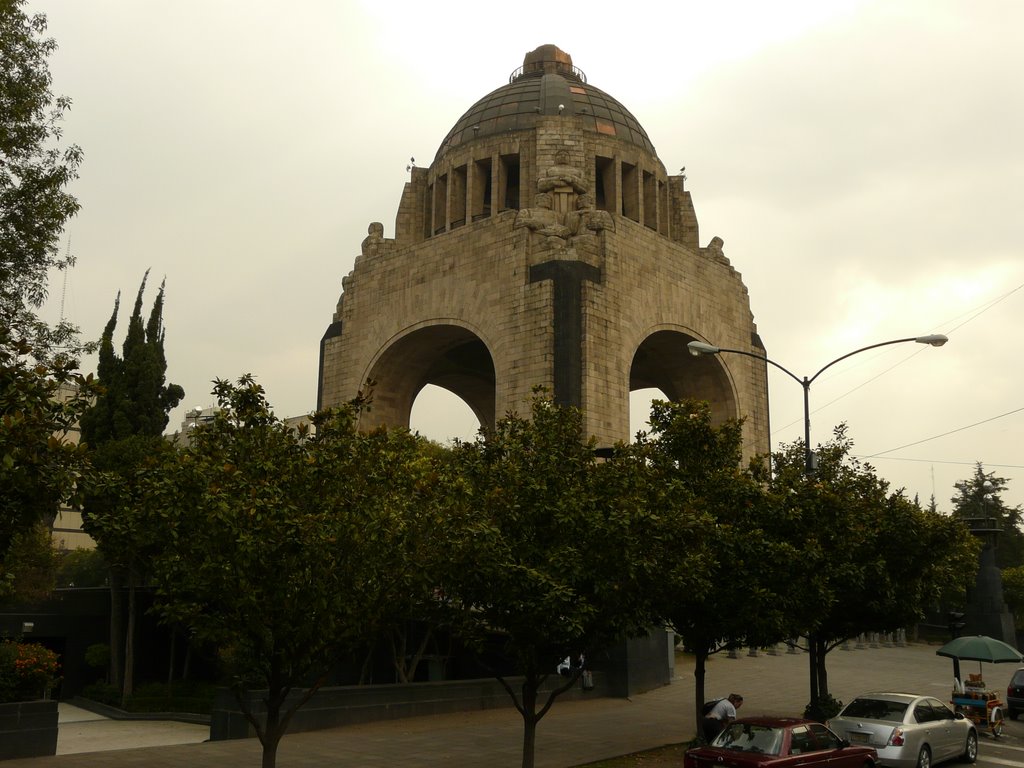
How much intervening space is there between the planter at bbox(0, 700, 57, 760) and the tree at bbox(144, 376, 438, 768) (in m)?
6.07

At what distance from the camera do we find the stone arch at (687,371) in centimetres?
3306

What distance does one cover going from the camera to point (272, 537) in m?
9.68

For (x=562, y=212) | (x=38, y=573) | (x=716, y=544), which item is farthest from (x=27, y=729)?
(x=38, y=573)

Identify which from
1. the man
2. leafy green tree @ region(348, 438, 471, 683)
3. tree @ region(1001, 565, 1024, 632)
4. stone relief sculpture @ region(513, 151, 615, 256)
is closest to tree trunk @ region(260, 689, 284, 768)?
leafy green tree @ region(348, 438, 471, 683)

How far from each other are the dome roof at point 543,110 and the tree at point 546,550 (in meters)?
23.4

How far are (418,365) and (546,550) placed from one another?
22.2 m

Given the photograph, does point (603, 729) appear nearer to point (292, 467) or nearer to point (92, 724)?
point (292, 467)

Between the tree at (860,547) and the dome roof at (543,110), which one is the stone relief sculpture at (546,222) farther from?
the tree at (860,547)

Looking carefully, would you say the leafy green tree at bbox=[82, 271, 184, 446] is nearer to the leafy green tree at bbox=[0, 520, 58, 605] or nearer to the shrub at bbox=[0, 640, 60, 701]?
the leafy green tree at bbox=[0, 520, 58, 605]

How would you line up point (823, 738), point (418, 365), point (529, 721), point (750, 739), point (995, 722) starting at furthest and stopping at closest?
1. point (418, 365)
2. point (995, 722)
3. point (529, 721)
4. point (823, 738)
5. point (750, 739)

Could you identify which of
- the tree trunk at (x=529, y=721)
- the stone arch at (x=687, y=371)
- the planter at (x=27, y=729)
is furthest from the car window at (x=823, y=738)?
the stone arch at (x=687, y=371)

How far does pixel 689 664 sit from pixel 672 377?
33.9 ft

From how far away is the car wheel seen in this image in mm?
16094

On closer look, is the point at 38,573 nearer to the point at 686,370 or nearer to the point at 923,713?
the point at 686,370
